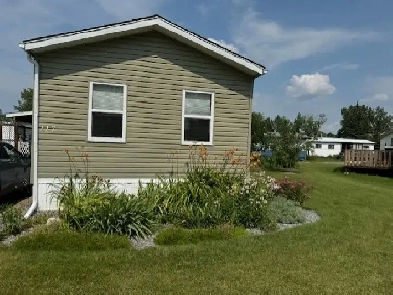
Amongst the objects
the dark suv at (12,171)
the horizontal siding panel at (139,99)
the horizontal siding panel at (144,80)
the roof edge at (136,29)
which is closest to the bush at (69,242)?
the horizontal siding panel at (139,99)

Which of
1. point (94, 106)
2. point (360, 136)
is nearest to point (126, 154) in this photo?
point (94, 106)

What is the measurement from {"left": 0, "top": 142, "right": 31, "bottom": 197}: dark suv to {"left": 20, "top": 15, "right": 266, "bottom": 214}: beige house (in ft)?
4.84

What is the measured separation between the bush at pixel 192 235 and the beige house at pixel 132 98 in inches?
119

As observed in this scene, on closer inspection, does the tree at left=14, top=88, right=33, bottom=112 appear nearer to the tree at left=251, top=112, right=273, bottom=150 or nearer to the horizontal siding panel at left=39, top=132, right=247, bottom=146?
the tree at left=251, top=112, right=273, bottom=150

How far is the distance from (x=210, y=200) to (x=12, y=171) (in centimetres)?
549

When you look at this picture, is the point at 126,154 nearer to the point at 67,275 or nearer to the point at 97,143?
the point at 97,143

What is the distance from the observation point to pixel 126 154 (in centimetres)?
912

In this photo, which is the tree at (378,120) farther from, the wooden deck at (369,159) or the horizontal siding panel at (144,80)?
the horizontal siding panel at (144,80)

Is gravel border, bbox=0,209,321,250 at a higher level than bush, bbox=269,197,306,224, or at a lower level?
lower

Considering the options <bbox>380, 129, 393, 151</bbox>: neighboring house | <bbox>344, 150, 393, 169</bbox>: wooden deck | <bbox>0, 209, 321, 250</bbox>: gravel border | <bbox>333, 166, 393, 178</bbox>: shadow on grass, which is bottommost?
<bbox>0, 209, 321, 250</bbox>: gravel border

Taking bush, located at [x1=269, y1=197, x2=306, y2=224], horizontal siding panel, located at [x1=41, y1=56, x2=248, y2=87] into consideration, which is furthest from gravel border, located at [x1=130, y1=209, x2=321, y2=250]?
horizontal siding panel, located at [x1=41, y1=56, x2=248, y2=87]

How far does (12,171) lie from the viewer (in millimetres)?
9867

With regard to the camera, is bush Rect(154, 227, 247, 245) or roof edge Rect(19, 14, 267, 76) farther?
roof edge Rect(19, 14, 267, 76)

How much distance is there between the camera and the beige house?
8547 mm
